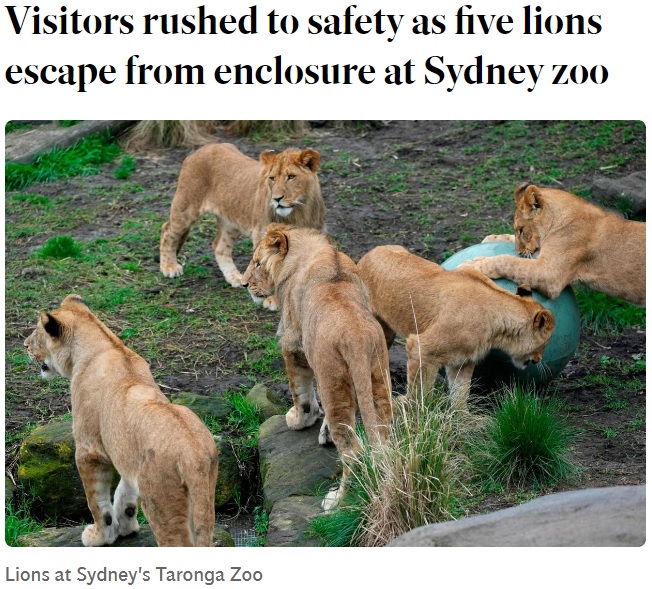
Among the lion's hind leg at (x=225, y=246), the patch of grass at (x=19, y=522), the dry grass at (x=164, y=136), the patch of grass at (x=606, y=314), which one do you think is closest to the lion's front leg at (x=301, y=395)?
the patch of grass at (x=19, y=522)

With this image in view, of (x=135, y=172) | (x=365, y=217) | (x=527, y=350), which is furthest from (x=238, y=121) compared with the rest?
(x=527, y=350)

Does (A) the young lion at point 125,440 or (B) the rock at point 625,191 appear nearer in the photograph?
(A) the young lion at point 125,440

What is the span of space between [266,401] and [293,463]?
3.59 feet

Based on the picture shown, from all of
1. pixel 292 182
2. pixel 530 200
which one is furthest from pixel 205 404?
pixel 530 200

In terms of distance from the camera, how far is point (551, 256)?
8.08 m

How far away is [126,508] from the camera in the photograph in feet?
20.4

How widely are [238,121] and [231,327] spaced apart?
16.4 feet

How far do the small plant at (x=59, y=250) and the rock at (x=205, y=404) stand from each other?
3422mm

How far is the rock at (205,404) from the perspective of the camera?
7676mm

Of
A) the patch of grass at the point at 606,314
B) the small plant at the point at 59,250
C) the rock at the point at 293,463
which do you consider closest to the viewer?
the rock at the point at 293,463

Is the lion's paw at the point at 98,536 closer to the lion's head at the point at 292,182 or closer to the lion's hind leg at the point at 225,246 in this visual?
the lion's head at the point at 292,182

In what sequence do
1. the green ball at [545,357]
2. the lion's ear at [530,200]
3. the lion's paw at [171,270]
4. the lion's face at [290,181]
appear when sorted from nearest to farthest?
the green ball at [545,357] → the lion's ear at [530,200] → the lion's face at [290,181] → the lion's paw at [171,270]
